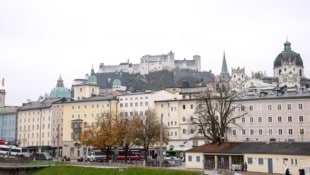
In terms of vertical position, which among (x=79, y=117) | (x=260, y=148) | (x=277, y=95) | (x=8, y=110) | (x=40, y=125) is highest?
(x=8, y=110)

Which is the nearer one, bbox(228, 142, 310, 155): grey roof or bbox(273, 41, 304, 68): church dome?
bbox(228, 142, 310, 155): grey roof

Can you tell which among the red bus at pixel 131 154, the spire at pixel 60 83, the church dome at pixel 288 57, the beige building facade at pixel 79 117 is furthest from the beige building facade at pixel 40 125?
the church dome at pixel 288 57

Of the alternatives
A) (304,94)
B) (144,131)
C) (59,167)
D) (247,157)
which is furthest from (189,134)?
(247,157)

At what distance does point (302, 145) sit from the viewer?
53938 millimetres

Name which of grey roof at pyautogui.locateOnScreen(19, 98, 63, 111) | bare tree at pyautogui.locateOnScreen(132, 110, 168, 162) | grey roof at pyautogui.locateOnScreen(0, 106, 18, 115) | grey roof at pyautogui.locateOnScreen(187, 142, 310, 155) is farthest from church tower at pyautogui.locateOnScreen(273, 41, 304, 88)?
grey roof at pyautogui.locateOnScreen(187, 142, 310, 155)

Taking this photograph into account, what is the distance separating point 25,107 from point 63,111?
18.2 m

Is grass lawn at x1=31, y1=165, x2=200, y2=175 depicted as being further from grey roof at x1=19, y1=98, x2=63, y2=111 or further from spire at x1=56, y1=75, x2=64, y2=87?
spire at x1=56, y1=75, x2=64, y2=87

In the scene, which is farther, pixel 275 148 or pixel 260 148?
pixel 260 148

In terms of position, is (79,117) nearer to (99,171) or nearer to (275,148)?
(99,171)

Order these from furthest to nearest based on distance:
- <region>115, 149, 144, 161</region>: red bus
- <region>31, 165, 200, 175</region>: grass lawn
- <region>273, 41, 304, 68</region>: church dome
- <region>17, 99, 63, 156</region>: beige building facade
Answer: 1. <region>273, 41, 304, 68</region>: church dome
2. <region>17, 99, 63, 156</region>: beige building facade
3. <region>115, 149, 144, 161</region>: red bus
4. <region>31, 165, 200, 175</region>: grass lawn

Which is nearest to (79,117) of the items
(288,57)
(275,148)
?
(275,148)

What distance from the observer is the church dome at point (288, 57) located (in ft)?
551

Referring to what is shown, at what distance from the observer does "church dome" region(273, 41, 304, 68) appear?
168m

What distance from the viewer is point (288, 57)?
6619 inches
